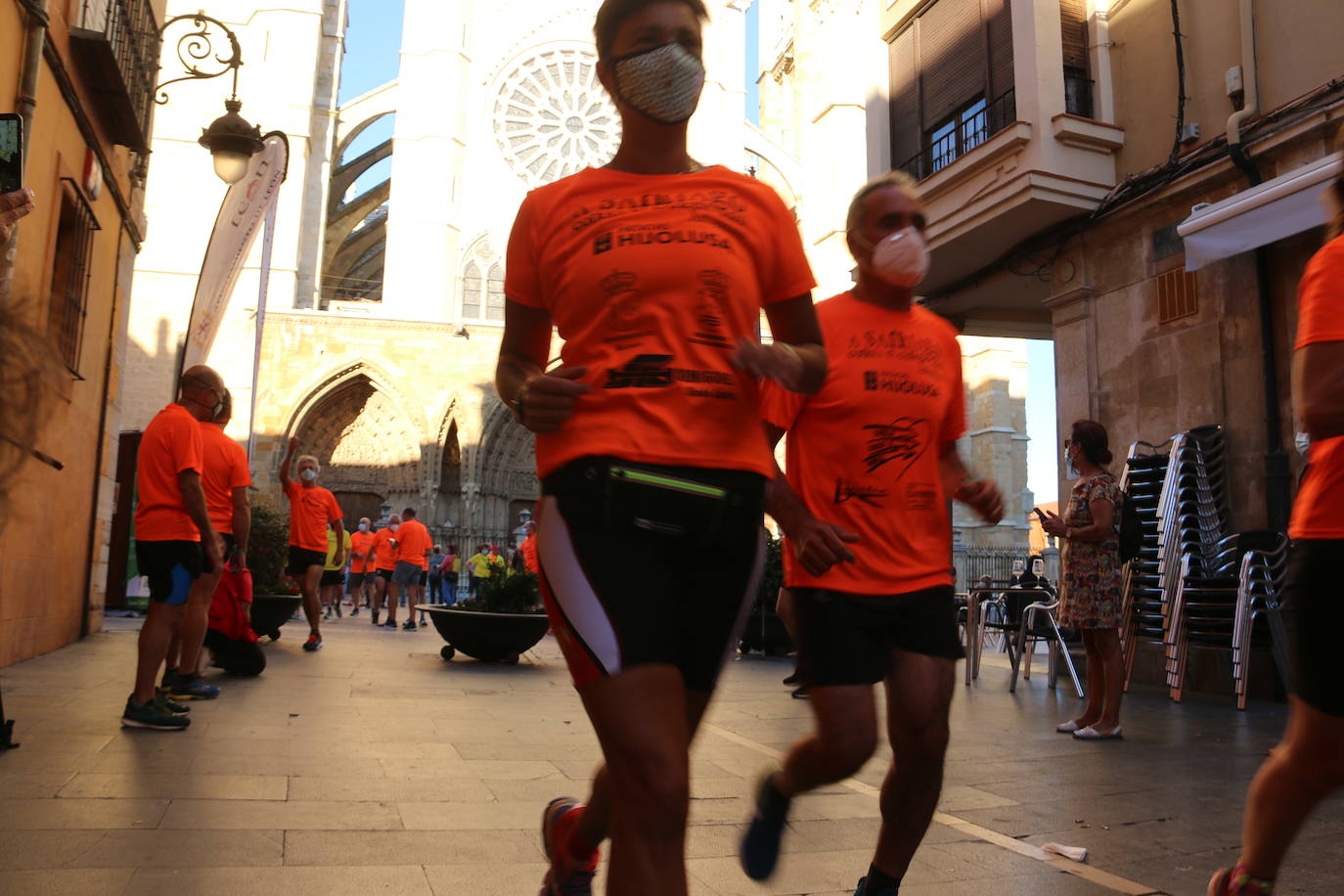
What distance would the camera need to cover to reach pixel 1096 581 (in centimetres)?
592

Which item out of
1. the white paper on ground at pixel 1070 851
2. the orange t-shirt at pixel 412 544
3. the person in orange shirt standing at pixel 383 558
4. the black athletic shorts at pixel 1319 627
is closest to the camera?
the black athletic shorts at pixel 1319 627

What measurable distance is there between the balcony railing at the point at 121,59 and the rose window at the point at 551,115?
76.2 ft

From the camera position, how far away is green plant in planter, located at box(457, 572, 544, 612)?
30.7ft

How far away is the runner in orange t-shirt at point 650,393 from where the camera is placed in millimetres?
1700

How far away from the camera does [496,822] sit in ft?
11.9

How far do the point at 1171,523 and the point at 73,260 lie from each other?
8.96m

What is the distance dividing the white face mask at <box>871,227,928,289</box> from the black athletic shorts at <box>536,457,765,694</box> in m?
1.15

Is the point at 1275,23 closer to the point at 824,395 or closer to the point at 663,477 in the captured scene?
the point at 824,395

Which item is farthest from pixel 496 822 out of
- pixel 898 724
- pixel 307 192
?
pixel 307 192

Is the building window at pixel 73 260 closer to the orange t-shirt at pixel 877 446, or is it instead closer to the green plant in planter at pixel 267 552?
the green plant in planter at pixel 267 552

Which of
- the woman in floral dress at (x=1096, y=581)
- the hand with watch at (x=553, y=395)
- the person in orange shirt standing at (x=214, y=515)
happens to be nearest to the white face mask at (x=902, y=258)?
the hand with watch at (x=553, y=395)

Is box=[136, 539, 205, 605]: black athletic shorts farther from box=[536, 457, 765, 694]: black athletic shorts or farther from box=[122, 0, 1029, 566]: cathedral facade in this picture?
box=[122, 0, 1029, 566]: cathedral facade

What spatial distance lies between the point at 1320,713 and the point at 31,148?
25.4 ft

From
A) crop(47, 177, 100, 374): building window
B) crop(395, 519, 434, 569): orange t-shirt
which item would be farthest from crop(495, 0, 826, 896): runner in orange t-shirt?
crop(395, 519, 434, 569): orange t-shirt
